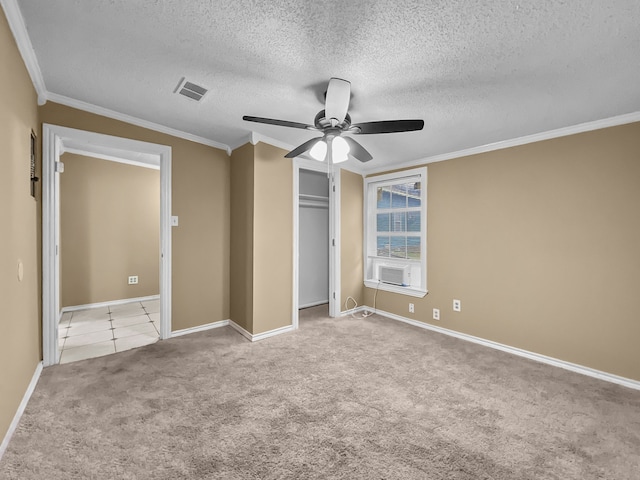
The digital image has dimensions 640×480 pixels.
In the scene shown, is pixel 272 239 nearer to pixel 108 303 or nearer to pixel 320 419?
pixel 320 419

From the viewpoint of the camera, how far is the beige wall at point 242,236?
327cm

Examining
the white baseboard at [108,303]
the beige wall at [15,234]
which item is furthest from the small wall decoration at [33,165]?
the white baseboard at [108,303]

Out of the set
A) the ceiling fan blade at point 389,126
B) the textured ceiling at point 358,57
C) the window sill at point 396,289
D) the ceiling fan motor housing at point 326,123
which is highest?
the textured ceiling at point 358,57

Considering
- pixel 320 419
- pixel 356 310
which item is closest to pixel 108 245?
pixel 356 310

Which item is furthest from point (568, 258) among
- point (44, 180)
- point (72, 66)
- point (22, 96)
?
point (44, 180)

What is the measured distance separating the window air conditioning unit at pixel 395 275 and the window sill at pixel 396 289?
57 millimetres

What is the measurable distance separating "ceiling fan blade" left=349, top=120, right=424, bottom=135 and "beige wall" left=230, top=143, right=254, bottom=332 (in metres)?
1.58

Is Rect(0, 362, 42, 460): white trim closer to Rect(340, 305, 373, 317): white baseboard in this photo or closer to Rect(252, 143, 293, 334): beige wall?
Rect(252, 143, 293, 334): beige wall

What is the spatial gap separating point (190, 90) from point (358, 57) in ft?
4.43

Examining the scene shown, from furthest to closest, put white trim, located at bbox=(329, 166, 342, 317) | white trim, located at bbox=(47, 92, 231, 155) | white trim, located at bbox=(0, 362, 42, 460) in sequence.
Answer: white trim, located at bbox=(329, 166, 342, 317) → white trim, located at bbox=(47, 92, 231, 155) → white trim, located at bbox=(0, 362, 42, 460)

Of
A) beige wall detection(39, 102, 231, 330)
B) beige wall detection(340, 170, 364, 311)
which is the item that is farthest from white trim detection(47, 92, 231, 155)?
beige wall detection(340, 170, 364, 311)

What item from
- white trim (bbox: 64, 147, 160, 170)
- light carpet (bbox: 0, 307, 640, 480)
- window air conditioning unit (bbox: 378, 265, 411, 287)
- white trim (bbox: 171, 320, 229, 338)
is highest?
white trim (bbox: 64, 147, 160, 170)

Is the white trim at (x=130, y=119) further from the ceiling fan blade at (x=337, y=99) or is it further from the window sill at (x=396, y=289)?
the window sill at (x=396, y=289)

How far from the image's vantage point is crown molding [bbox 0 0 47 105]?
1481 mm
